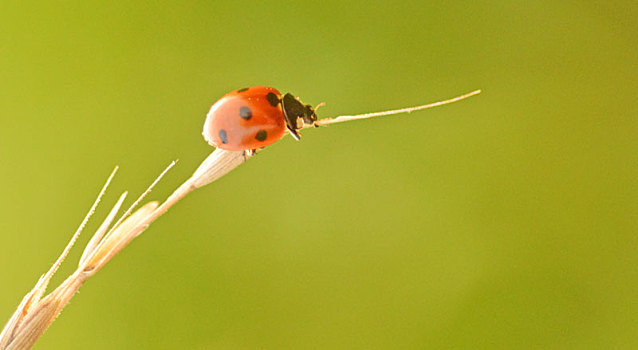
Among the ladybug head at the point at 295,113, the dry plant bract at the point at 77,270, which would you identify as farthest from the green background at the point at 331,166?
the dry plant bract at the point at 77,270

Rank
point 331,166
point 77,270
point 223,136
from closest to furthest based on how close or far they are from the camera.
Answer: point 77,270 → point 223,136 → point 331,166

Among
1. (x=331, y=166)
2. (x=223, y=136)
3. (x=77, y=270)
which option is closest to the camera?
(x=77, y=270)

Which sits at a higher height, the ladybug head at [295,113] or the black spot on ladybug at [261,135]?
the ladybug head at [295,113]

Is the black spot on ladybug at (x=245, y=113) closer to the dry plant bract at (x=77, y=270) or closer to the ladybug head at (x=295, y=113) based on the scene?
the ladybug head at (x=295, y=113)

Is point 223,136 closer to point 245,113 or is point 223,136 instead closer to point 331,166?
point 245,113

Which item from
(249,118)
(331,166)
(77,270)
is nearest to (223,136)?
(249,118)

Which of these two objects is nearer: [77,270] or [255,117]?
[77,270]

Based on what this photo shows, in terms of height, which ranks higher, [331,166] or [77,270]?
[331,166]
